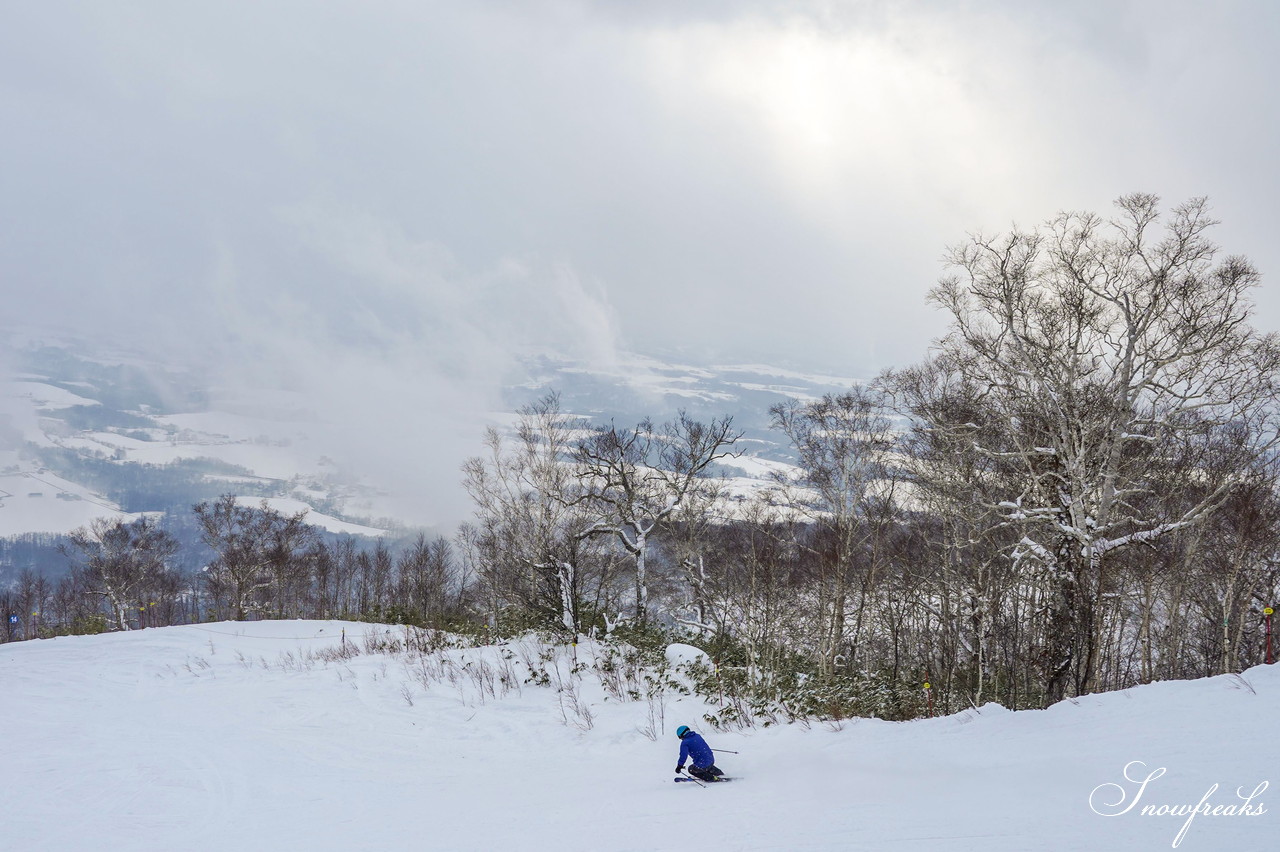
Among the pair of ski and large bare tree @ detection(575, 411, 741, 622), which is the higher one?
large bare tree @ detection(575, 411, 741, 622)

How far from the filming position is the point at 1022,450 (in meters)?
15.9

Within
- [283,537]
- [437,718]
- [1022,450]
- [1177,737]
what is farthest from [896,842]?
[283,537]

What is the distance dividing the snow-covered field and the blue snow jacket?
33cm

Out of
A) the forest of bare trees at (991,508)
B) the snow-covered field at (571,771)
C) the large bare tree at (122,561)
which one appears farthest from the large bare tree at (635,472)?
the large bare tree at (122,561)

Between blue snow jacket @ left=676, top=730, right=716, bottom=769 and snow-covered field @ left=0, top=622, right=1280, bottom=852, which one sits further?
blue snow jacket @ left=676, top=730, right=716, bottom=769

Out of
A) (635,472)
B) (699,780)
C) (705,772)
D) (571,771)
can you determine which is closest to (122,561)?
(635,472)

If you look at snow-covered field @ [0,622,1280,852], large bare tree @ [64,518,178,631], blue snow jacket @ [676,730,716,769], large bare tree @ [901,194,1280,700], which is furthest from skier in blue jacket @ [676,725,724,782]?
large bare tree @ [64,518,178,631]

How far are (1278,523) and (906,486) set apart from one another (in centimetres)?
1263

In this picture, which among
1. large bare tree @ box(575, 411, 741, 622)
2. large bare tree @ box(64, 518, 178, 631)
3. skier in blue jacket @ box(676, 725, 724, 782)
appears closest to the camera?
skier in blue jacket @ box(676, 725, 724, 782)

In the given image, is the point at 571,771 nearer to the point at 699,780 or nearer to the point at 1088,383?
the point at 699,780

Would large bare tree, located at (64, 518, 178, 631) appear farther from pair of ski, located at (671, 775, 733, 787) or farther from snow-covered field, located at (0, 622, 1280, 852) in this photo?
pair of ski, located at (671, 775, 733, 787)

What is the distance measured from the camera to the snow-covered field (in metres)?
5.93

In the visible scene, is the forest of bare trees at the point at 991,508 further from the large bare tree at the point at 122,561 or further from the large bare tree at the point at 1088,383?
the large bare tree at the point at 122,561

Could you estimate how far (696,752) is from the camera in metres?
8.49
